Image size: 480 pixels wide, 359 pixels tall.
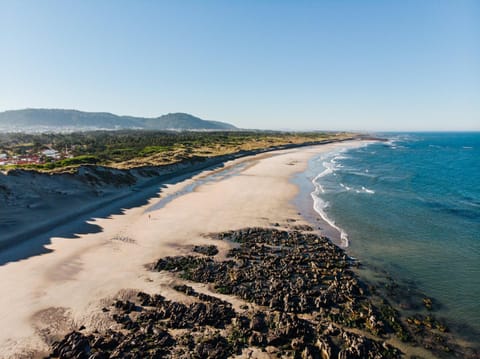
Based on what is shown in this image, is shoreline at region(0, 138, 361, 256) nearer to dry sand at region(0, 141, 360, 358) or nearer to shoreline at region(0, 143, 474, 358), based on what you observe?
shoreline at region(0, 143, 474, 358)

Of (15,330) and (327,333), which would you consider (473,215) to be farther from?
(15,330)

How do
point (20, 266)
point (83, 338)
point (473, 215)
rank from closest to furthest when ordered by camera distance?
point (83, 338)
point (20, 266)
point (473, 215)

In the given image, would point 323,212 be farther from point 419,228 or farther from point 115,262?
point 115,262

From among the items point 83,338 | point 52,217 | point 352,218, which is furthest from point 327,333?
point 52,217

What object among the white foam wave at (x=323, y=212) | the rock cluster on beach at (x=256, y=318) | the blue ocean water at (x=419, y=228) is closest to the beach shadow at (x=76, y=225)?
the rock cluster on beach at (x=256, y=318)

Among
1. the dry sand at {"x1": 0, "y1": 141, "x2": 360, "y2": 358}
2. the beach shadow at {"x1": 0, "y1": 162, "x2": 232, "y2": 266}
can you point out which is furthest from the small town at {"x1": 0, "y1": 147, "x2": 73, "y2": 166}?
the dry sand at {"x1": 0, "y1": 141, "x2": 360, "y2": 358}

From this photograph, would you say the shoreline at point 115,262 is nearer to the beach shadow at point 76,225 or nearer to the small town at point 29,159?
the beach shadow at point 76,225
